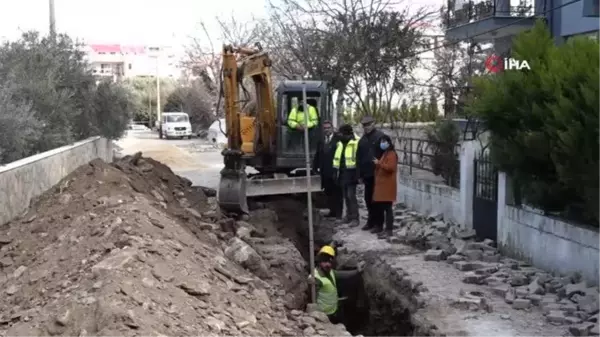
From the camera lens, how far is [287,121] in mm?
14484

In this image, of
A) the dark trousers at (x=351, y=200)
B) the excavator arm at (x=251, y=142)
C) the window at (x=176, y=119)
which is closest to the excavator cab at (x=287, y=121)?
the excavator arm at (x=251, y=142)

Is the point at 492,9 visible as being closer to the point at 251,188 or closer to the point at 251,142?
the point at 251,142

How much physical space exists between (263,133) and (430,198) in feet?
11.1

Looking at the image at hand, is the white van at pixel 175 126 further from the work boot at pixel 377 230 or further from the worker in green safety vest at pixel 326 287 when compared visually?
the worker in green safety vest at pixel 326 287

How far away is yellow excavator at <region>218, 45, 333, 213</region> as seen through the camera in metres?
13.5

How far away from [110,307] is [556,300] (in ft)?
15.4

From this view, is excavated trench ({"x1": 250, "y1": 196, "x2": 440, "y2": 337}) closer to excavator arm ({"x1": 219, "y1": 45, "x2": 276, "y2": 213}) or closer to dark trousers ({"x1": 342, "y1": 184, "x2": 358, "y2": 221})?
dark trousers ({"x1": 342, "y1": 184, "x2": 358, "y2": 221})

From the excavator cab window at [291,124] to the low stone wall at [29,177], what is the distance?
12.3ft

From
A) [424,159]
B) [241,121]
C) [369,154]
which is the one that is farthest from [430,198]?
[241,121]

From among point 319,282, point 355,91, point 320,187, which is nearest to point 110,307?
point 319,282

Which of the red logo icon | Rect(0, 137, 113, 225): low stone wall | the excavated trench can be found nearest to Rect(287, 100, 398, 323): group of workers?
the excavated trench

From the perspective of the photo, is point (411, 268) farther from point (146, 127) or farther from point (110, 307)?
point (146, 127)

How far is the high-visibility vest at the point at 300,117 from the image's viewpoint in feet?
47.0

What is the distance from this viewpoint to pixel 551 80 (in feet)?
29.1
